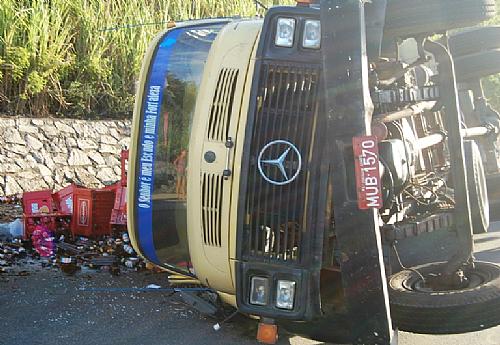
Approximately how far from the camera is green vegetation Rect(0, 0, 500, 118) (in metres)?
10.5

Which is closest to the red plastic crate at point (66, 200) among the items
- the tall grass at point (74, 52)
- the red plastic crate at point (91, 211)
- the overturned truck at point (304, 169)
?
the red plastic crate at point (91, 211)

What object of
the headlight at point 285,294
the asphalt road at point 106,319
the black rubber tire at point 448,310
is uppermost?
the headlight at point 285,294

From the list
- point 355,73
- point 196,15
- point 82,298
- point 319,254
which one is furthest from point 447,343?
point 196,15

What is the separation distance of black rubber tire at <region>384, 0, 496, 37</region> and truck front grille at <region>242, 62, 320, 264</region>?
88 centimetres

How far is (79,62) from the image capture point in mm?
11234

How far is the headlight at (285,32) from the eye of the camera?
4.12 metres

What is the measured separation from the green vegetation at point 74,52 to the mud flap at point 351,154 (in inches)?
291

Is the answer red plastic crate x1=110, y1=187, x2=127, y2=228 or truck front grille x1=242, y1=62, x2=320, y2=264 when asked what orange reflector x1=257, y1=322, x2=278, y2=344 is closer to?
truck front grille x1=242, y1=62, x2=320, y2=264

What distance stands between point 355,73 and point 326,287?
1.31 m

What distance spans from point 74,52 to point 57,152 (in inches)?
65.7

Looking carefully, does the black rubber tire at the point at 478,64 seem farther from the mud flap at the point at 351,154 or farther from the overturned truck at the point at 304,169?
the mud flap at the point at 351,154

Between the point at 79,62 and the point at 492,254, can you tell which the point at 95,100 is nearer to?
the point at 79,62

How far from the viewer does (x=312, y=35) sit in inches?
160

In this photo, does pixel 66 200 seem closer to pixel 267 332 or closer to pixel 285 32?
pixel 267 332
